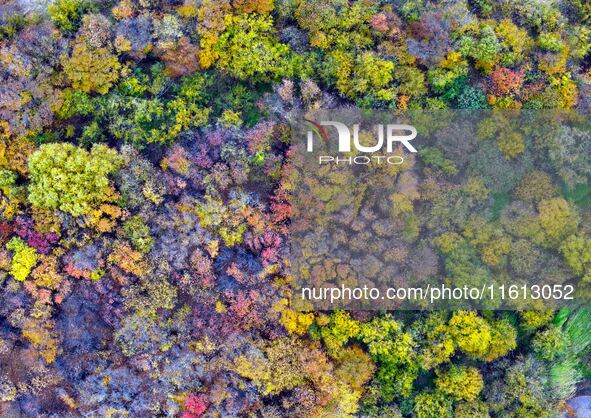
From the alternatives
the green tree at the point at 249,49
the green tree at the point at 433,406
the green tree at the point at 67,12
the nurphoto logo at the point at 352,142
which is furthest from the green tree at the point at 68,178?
the green tree at the point at 433,406

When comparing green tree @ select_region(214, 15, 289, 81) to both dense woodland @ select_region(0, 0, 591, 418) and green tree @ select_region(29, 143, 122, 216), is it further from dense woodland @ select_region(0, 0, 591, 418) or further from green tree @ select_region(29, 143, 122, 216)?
green tree @ select_region(29, 143, 122, 216)

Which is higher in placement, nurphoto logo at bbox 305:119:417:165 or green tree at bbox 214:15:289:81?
green tree at bbox 214:15:289:81

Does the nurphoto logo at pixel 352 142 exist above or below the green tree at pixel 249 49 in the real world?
below

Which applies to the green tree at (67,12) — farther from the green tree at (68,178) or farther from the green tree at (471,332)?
the green tree at (471,332)

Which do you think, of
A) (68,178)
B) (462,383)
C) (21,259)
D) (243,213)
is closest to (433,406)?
(462,383)

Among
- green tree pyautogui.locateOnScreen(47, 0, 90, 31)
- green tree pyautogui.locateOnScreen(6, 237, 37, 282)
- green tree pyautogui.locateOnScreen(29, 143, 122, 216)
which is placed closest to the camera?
green tree pyautogui.locateOnScreen(29, 143, 122, 216)

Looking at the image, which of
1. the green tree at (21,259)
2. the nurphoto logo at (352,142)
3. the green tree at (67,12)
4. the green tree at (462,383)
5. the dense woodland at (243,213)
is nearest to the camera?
the green tree at (21,259)

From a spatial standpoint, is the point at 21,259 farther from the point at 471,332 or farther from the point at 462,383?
the point at 462,383

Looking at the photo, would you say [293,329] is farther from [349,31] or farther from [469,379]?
[349,31]

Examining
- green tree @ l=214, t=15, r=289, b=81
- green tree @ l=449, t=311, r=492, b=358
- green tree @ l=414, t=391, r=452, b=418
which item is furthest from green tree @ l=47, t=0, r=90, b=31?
green tree @ l=414, t=391, r=452, b=418
